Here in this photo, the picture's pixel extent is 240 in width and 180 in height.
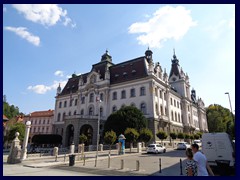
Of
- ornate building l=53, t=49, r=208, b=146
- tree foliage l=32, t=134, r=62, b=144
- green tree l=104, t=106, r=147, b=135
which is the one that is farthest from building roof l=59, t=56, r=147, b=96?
tree foliage l=32, t=134, r=62, b=144

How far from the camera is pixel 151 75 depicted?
41.4m

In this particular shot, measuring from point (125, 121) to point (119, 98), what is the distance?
469 inches

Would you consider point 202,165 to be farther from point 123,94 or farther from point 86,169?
point 123,94

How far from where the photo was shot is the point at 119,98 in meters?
45.7

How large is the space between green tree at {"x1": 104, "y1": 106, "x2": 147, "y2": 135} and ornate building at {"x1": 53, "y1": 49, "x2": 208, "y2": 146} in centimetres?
441

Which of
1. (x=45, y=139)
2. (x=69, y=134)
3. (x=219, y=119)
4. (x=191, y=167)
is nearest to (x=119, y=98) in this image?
(x=69, y=134)

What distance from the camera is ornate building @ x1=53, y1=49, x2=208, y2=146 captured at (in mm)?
41594

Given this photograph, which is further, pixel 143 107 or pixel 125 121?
pixel 143 107

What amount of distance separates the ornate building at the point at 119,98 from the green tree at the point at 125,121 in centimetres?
441

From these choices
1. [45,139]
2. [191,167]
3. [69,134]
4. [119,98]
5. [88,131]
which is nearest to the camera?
[191,167]

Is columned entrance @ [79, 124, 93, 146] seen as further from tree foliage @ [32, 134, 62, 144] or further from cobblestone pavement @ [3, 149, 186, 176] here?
cobblestone pavement @ [3, 149, 186, 176]

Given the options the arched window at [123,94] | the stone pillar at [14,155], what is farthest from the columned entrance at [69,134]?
the stone pillar at [14,155]
